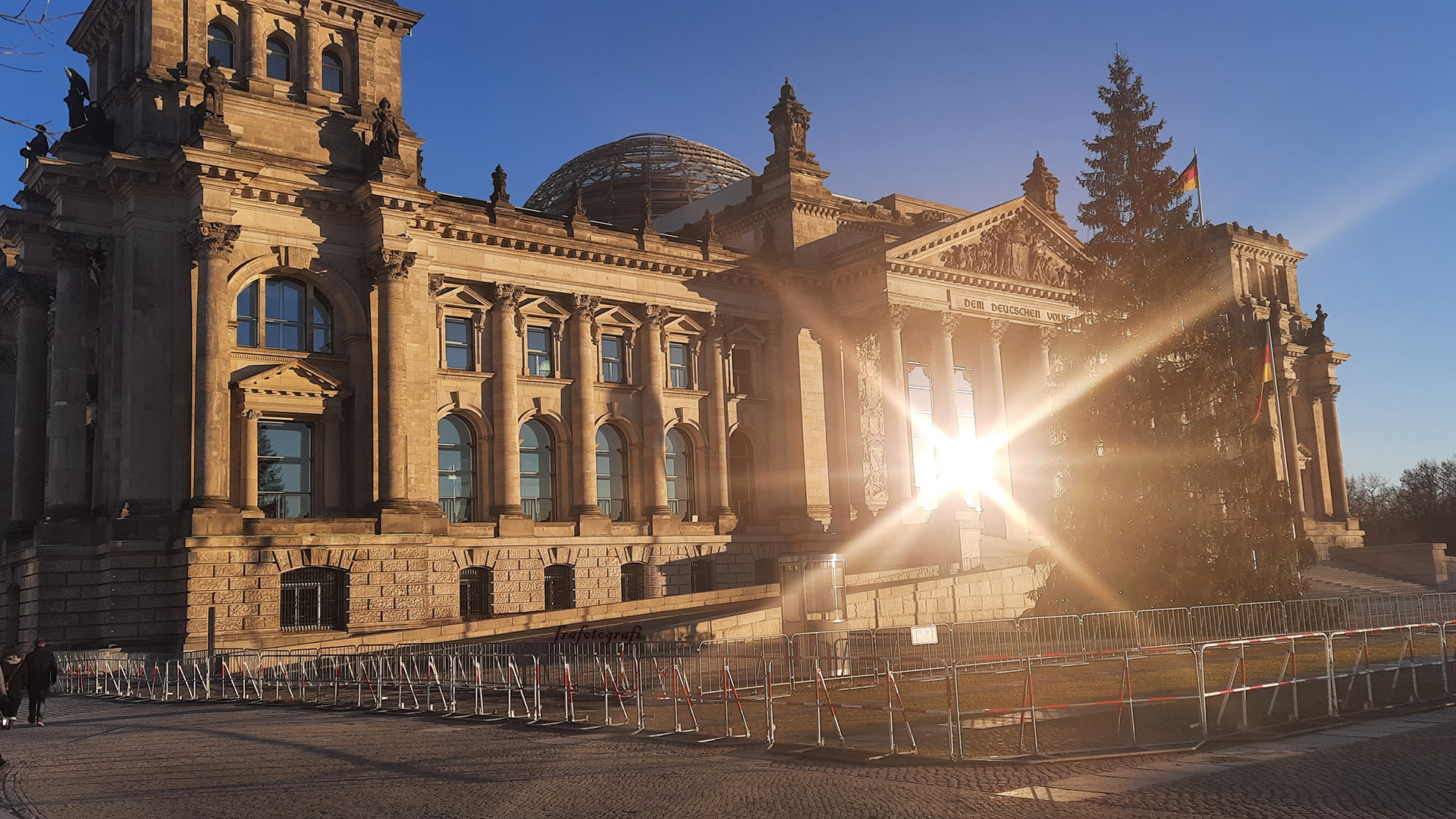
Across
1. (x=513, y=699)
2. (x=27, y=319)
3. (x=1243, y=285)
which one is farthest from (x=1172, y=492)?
(x=1243, y=285)

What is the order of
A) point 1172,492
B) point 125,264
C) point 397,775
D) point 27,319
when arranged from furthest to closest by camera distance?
point 27,319, point 125,264, point 1172,492, point 397,775

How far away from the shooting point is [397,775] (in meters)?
14.4

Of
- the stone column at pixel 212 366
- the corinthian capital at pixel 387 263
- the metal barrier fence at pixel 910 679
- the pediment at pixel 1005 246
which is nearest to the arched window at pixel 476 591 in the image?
the stone column at pixel 212 366

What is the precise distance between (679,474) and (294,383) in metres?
17.0

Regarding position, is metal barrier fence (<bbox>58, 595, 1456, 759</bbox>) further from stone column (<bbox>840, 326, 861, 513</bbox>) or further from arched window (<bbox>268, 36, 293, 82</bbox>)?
arched window (<bbox>268, 36, 293, 82</bbox>)

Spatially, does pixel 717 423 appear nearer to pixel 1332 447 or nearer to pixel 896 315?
pixel 896 315

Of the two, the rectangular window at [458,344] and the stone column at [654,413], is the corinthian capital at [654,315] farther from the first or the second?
the rectangular window at [458,344]

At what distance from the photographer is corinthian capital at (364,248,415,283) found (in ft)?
132

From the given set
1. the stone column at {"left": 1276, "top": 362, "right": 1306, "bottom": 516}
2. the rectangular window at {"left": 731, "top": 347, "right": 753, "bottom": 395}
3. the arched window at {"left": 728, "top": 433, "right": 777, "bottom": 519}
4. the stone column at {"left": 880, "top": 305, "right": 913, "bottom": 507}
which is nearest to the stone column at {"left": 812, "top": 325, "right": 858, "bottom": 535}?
the stone column at {"left": 880, "top": 305, "right": 913, "bottom": 507}

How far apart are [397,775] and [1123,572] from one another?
24593 millimetres

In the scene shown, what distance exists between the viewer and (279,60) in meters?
43.0

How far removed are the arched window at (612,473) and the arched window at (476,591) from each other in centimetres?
670

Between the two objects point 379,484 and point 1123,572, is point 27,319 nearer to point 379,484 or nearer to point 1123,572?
point 379,484

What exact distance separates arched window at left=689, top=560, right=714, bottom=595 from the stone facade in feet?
1.25
